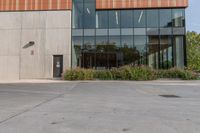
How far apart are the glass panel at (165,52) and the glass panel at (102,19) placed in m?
5.78

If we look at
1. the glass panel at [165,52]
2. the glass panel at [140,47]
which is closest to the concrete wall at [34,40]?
the glass panel at [140,47]

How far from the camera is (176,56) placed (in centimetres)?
2858

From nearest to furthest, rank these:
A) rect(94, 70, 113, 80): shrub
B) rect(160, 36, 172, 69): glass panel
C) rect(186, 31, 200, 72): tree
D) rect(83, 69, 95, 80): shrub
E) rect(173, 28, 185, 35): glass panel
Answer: rect(83, 69, 95, 80): shrub
rect(94, 70, 113, 80): shrub
rect(173, 28, 185, 35): glass panel
rect(160, 36, 172, 69): glass panel
rect(186, 31, 200, 72): tree

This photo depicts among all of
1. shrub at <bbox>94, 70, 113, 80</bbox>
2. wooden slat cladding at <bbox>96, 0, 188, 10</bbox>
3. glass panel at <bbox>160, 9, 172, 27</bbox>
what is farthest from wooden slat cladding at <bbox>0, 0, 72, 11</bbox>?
glass panel at <bbox>160, 9, 172, 27</bbox>

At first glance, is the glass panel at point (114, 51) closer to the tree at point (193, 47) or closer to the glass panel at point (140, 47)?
the glass panel at point (140, 47)

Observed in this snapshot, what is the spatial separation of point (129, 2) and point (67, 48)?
7.80 metres

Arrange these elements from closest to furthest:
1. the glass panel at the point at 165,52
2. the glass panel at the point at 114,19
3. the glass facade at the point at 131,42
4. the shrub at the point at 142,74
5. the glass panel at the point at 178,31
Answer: the shrub at the point at 142,74 < the glass panel at the point at 178,31 < the glass facade at the point at 131,42 < the glass panel at the point at 165,52 < the glass panel at the point at 114,19

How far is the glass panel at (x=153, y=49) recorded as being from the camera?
93.4ft

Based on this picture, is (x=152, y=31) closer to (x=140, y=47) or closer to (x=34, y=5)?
(x=140, y=47)

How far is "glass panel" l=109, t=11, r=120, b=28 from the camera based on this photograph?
94.3ft

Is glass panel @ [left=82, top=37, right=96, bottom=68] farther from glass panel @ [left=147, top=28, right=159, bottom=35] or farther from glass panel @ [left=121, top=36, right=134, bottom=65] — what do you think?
glass panel @ [left=147, top=28, right=159, bottom=35]

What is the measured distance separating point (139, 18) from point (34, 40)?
10.7m

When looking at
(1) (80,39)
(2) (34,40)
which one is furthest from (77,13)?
(2) (34,40)

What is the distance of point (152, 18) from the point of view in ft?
94.8
